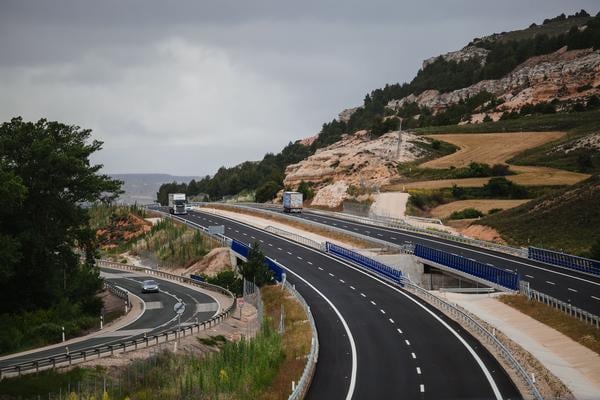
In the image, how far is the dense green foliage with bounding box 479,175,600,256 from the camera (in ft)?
231

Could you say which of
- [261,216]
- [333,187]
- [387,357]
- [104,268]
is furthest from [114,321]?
[333,187]

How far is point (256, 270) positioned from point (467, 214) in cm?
4526

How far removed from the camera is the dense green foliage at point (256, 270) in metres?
58.2

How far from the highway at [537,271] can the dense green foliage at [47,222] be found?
31.4 meters

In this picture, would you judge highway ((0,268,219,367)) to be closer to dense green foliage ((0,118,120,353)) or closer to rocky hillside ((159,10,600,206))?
dense green foliage ((0,118,120,353))

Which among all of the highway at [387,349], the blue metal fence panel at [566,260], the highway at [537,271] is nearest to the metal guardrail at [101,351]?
the highway at [387,349]

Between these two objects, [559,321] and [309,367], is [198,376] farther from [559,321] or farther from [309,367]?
[559,321]

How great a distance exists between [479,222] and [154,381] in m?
61.0

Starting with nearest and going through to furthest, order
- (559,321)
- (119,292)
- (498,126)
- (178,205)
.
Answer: (559,321) → (119,292) → (178,205) → (498,126)

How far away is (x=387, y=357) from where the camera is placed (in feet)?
111

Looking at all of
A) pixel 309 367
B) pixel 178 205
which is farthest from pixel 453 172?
pixel 309 367

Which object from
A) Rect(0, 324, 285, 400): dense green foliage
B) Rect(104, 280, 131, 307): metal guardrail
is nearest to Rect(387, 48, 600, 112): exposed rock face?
Rect(104, 280, 131, 307): metal guardrail

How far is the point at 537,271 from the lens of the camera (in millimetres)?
57156

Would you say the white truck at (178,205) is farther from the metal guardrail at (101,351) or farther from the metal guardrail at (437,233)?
the metal guardrail at (101,351)
